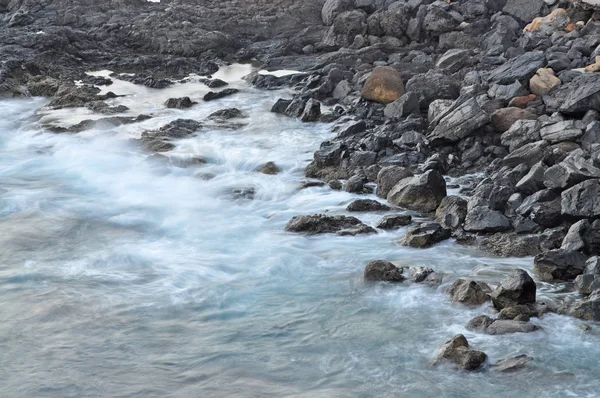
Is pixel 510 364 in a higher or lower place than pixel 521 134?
lower

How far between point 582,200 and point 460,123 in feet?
11.5

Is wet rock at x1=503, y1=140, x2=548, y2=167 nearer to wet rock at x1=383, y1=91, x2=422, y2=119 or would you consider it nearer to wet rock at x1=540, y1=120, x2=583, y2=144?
wet rock at x1=540, y1=120, x2=583, y2=144

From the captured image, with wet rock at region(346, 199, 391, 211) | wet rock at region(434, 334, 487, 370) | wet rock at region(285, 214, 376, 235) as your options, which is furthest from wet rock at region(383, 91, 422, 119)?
wet rock at region(434, 334, 487, 370)

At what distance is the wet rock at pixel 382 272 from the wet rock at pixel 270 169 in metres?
4.63

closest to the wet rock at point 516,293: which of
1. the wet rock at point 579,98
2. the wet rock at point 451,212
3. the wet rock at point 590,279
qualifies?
the wet rock at point 590,279

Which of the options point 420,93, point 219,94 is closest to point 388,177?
point 420,93

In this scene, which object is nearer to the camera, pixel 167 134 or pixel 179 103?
pixel 167 134

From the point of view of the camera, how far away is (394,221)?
993 centimetres

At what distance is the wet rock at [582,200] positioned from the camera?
28.6 feet

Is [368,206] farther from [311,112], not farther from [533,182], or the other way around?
[311,112]

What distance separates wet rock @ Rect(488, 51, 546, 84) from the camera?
13.5 meters

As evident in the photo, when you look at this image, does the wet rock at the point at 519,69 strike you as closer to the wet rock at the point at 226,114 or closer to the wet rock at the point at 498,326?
the wet rock at the point at 226,114

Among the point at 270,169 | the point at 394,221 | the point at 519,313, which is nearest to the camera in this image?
the point at 519,313

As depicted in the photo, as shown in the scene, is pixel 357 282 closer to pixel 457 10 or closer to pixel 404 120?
pixel 404 120
